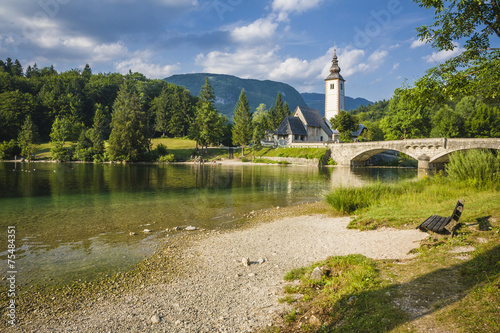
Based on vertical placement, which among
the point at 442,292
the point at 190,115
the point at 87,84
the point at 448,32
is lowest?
the point at 442,292

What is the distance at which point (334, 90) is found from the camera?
9081 centimetres

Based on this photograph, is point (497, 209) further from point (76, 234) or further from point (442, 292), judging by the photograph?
point (76, 234)

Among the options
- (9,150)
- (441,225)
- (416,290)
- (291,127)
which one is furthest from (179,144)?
(416,290)

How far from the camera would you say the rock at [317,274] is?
6.62 metres

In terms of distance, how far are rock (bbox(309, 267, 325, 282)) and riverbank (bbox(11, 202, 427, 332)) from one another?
752 mm

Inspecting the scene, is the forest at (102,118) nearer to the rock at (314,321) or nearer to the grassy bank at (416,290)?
the grassy bank at (416,290)

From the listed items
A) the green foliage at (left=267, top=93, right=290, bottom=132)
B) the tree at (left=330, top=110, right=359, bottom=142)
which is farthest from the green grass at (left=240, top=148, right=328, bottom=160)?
the green foliage at (left=267, top=93, right=290, bottom=132)

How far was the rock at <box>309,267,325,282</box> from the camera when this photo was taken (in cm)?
662

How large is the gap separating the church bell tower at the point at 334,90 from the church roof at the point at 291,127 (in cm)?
1175

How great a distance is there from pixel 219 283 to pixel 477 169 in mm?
15280

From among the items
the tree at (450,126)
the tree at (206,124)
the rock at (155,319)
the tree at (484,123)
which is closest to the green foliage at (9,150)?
the tree at (206,124)

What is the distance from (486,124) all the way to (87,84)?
134 m

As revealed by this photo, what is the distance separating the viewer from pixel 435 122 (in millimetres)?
70500

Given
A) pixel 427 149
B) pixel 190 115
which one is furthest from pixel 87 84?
pixel 427 149
